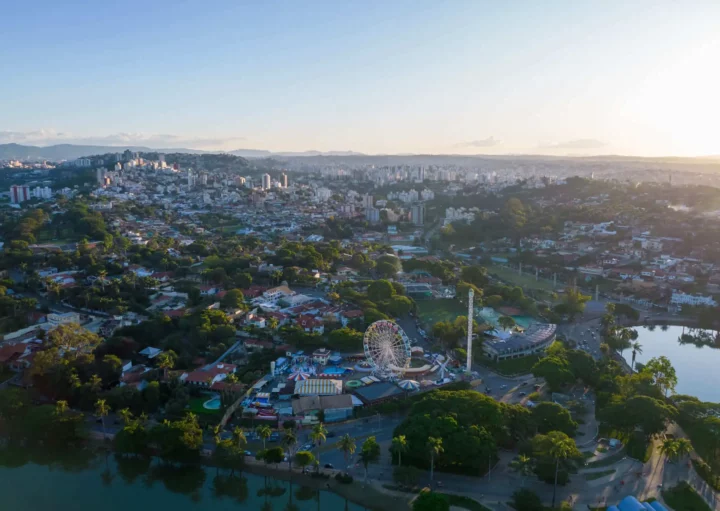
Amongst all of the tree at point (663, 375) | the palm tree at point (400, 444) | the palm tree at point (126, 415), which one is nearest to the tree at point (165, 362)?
the palm tree at point (126, 415)

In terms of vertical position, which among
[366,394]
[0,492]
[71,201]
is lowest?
[0,492]

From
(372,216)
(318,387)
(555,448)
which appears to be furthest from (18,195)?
(555,448)

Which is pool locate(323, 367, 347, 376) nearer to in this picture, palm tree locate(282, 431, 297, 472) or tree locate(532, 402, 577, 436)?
palm tree locate(282, 431, 297, 472)

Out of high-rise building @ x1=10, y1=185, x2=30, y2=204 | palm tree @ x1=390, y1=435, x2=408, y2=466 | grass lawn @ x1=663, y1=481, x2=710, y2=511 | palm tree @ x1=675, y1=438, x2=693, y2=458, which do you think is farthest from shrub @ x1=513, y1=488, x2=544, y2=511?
high-rise building @ x1=10, y1=185, x2=30, y2=204

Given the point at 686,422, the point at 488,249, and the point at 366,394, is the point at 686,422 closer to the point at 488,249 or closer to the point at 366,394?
the point at 366,394

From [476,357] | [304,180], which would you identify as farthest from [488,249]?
[304,180]
